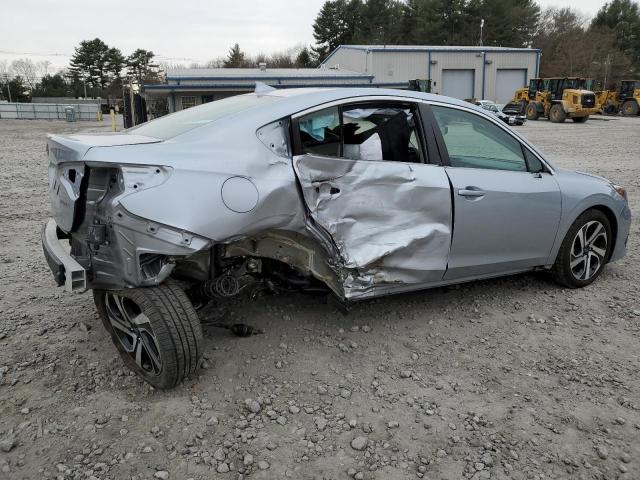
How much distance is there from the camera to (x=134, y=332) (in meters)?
3.10

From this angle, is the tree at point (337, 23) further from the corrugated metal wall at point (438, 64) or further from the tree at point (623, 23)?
the tree at point (623, 23)

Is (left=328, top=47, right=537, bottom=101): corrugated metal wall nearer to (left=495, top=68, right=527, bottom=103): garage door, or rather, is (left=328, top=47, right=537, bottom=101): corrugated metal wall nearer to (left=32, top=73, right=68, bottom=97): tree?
(left=495, top=68, right=527, bottom=103): garage door

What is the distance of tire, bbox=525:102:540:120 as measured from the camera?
3475 centimetres

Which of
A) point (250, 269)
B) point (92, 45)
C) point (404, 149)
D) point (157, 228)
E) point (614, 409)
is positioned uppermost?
point (92, 45)

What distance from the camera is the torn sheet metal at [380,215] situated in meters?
3.30

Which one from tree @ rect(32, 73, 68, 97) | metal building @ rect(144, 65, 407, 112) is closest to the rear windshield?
metal building @ rect(144, 65, 407, 112)

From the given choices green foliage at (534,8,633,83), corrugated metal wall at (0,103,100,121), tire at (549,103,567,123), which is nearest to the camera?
tire at (549,103,567,123)

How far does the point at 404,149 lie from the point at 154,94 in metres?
34.2

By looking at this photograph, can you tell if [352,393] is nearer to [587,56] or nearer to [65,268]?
[65,268]

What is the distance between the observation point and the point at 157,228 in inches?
107

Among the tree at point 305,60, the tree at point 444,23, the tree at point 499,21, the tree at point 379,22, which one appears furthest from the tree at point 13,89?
the tree at point 499,21

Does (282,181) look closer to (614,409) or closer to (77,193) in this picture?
(77,193)

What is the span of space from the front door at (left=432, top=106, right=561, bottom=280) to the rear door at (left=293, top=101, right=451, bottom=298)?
0.54ft

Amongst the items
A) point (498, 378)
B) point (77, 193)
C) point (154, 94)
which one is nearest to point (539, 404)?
point (498, 378)
